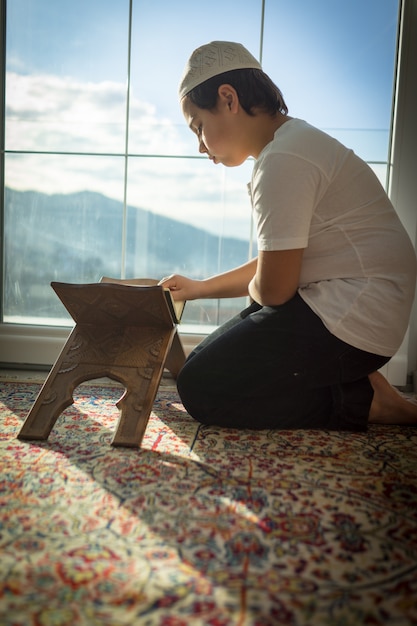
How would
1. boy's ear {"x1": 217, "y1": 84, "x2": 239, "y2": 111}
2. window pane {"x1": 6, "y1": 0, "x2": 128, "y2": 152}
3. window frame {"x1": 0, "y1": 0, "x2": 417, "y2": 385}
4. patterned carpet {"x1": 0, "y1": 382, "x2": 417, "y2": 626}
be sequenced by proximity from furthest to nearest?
window pane {"x1": 6, "y1": 0, "x2": 128, "y2": 152} → window frame {"x1": 0, "y1": 0, "x2": 417, "y2": 385} → boy's ear {"x1": 217, "y1": 84, "x2": 239, "y2": 111} → patterned carpet {"x1": 0, "y1": 382, "x2": 417, "y2": 626}

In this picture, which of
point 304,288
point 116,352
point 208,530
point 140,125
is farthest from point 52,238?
point 208,530

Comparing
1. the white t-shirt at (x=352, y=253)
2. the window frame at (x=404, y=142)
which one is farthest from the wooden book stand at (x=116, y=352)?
the window frame at (x=404, y=142)

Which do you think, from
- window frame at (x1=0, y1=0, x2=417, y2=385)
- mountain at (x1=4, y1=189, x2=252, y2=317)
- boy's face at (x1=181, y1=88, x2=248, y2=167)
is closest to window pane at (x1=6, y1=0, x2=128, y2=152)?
window frame at (x1=0, y1=0, x2=417, y2=385)

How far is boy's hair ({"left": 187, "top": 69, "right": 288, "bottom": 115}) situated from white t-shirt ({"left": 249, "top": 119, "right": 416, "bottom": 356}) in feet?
0.34

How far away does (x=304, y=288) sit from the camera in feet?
5.60

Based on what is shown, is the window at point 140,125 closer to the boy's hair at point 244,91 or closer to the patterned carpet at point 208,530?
the boy's hair at point 244,91

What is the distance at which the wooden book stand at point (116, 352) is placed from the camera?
1562 mm

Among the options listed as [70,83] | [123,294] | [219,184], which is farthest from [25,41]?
[123,294]

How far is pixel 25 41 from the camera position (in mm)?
2553

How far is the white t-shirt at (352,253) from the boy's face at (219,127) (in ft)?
0.48

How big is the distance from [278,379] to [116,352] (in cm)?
50

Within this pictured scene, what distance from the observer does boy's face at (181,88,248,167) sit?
1663 millimetres

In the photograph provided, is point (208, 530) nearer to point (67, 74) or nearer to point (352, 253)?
point (352, 253)

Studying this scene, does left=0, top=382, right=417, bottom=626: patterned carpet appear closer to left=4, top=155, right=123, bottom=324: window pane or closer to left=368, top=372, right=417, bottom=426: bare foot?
left=368, top=372, right=417, bottom=426: bare foot
